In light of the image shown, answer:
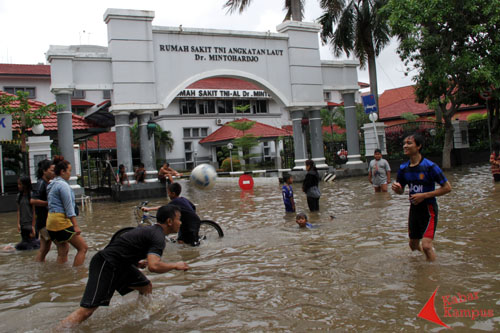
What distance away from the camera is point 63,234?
7004 mm

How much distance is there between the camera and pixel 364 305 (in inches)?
191

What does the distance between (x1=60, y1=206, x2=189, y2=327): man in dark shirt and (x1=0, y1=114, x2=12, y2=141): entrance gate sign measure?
12648 mm

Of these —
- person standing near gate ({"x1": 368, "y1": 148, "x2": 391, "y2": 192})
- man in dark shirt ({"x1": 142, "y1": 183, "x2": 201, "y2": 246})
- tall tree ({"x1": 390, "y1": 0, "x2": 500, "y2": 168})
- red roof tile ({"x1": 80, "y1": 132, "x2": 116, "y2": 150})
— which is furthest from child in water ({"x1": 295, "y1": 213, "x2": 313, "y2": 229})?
red roof tile ({"x1": 80, "y1": 132, "x2": 116, "y2": 150})

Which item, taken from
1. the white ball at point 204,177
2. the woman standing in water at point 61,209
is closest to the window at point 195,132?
the white ball at point 204,177

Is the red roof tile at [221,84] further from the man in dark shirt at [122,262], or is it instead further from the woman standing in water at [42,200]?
the man in dark shirt at [122,262]

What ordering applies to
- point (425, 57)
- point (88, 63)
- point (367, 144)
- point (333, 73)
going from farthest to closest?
1. point (367, 144)
2. point (333, 73)
3. point (425, 57)
4. point (88, 63)

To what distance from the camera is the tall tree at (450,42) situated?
20.5 m

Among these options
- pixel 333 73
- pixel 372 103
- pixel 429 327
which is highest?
pixel 333 73

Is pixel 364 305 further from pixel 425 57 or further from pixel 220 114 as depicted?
pixel 220 114

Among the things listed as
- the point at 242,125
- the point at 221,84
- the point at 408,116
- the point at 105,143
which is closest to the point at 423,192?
the point at 242,125

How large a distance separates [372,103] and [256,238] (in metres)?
14.9

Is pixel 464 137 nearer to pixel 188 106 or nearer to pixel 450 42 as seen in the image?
pixel 450 42

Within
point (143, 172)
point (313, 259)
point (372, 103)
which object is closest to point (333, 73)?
point (372, 103)

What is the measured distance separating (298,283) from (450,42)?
65.5 feet
